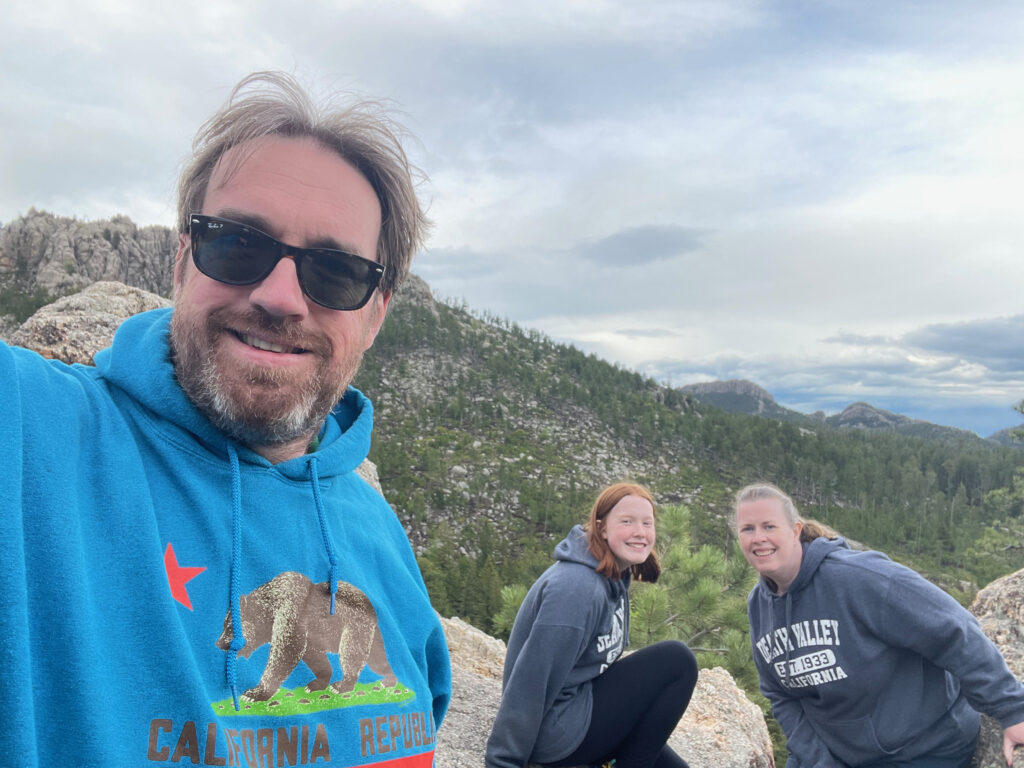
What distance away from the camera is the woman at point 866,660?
281 cm

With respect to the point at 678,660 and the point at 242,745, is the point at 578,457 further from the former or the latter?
the point at 242,745

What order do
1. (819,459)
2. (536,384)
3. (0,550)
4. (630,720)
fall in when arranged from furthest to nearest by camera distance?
(536,384), (819,459), (630,720), (0,550)

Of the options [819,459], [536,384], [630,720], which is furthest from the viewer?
[536,384]

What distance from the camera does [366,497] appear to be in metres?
1.74

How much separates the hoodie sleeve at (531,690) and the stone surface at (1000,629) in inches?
82.5

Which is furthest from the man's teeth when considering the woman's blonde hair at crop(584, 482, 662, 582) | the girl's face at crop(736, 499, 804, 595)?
the girl's face at crop(736, 499, 804, 595)

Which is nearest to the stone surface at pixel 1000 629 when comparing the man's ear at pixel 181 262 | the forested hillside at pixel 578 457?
the man's ear at pixel 181 262

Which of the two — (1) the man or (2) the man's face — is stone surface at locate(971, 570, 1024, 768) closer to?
(1) the man

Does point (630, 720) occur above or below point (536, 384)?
below

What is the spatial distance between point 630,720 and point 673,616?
4.08 m

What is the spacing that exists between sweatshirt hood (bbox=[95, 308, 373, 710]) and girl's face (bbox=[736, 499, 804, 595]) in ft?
9.10

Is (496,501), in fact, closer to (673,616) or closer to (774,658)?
(673,616)

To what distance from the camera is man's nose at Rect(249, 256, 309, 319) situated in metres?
1.31

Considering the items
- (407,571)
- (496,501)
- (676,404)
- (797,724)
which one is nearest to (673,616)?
(797,724)
